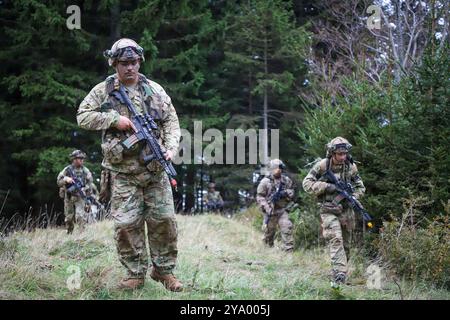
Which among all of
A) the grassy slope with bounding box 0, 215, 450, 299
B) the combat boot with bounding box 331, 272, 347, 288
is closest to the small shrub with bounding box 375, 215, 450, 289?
the grassy slope with bounding box 0, 215, 450, 299

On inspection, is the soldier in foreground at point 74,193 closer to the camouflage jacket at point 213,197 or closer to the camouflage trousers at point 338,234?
the camouflage trousers at point 338,234

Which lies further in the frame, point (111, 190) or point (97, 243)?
point (97, 243)

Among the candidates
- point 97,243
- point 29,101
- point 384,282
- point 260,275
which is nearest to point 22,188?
point 29,101

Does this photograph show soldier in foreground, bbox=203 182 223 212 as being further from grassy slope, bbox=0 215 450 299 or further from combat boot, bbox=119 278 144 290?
combat boot, bbox=119 278 144 290

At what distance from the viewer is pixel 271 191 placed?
36.7 feet

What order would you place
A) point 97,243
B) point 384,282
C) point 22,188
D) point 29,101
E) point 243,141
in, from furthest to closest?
point 243,141 < point 22,188 < point 29,101 < point 97,243 < point 384,282

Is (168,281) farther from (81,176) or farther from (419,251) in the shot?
(81,176)

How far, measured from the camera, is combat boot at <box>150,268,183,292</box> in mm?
5137

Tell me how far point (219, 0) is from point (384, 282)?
18.9 m

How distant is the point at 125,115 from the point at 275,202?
6.37 meters

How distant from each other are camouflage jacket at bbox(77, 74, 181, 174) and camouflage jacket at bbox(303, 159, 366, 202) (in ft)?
9.16

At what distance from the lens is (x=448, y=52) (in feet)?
25.1

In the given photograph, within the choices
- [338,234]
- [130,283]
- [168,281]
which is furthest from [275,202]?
[130,283]

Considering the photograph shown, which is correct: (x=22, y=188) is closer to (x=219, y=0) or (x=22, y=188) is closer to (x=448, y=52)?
(x=219, y=0)
